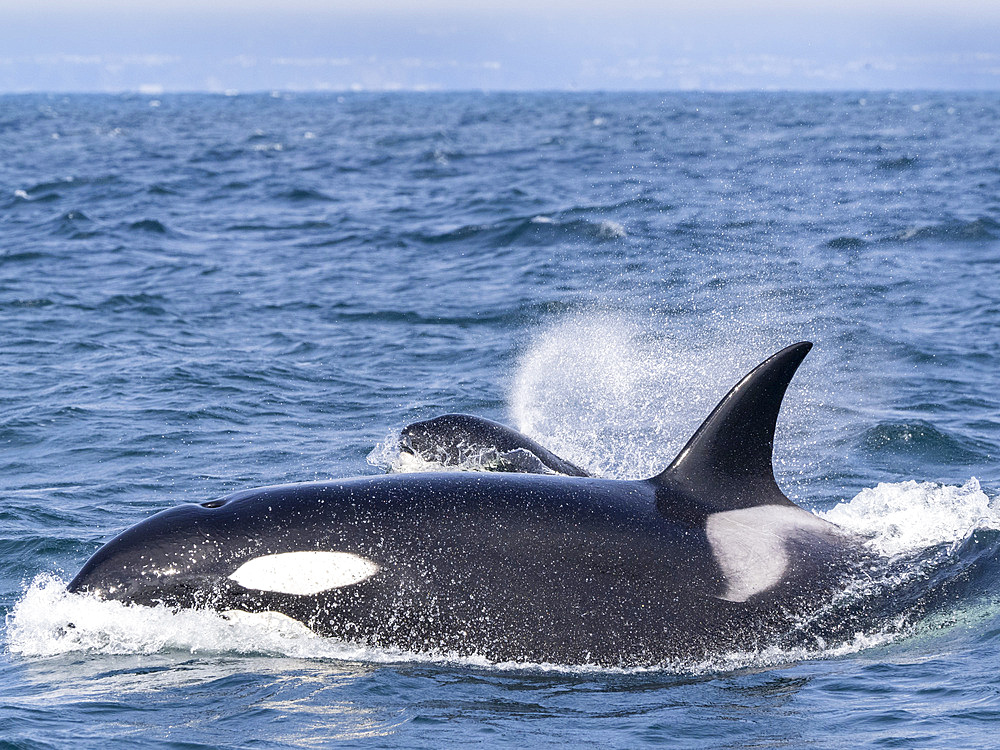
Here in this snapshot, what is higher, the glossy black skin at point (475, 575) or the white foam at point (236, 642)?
the glossy black skin at point (475, 575)

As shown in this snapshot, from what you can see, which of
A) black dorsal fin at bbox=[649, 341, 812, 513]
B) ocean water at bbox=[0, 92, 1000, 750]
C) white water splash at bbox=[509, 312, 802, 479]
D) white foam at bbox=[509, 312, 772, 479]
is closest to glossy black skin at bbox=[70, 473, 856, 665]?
ocean water at bbox=[0, 92, 1000, 750]

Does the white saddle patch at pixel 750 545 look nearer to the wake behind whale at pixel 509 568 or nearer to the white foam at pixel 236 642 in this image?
the wake behind whale at pixel 509 568

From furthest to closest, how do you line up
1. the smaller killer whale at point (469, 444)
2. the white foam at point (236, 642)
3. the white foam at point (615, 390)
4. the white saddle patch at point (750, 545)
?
the white foam at point (615, 390) < the smaller killer whale at point (469, 444) < the white saddle patch at point (750, 545) < the white foam at point (236, 642)

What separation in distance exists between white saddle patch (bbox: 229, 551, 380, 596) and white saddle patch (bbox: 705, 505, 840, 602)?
1.97 meters

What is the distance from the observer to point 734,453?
739cm

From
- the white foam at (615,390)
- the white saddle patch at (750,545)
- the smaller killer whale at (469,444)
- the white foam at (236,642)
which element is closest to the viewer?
the white foam at (236,642)

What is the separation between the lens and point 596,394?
14.5 m

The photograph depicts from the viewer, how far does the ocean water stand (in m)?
6.54

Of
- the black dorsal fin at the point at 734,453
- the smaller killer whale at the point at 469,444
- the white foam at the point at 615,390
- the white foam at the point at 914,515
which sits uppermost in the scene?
the black dorsal fin at the point at 734,453

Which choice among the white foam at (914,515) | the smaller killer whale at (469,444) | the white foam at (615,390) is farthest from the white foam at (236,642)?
the white foam at (615,390)

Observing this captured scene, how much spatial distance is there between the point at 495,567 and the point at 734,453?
1601 millimetres

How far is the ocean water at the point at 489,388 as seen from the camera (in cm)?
654

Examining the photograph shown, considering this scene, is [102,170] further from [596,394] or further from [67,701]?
[67,701]

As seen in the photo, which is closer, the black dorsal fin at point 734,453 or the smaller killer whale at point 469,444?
the black dorsal fin at point 734,453
